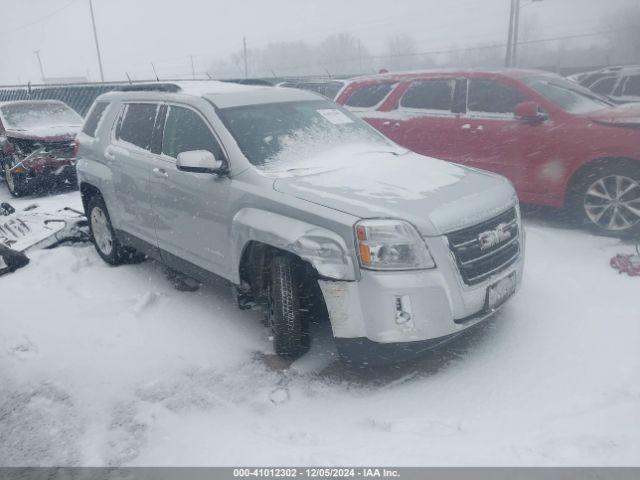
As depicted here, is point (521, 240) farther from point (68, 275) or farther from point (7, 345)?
point (68, 275)

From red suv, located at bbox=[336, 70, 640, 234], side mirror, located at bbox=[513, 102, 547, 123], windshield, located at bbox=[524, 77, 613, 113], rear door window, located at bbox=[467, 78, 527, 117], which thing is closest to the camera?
red suv, located at bbox=[336, 70, 640, 234]

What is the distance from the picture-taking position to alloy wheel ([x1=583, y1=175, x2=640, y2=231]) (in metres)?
5.37

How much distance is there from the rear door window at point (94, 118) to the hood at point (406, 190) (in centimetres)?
292

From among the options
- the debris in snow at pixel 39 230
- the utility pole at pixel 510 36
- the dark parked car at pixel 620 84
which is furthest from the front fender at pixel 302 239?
the utility pole at pixel 510 36

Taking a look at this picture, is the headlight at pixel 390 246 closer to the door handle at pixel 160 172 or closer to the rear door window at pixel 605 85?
the door handle at pixel 160 172

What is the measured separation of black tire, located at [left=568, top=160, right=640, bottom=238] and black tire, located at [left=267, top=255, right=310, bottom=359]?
379 centimetres

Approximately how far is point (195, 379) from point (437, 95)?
4963 mm

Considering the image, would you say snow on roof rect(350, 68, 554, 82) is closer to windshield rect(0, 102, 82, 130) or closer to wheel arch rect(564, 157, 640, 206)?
wheel arch rect(564, 157, 640, 206)

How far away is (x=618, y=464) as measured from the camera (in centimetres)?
249

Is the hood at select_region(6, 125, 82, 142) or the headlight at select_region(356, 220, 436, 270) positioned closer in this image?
the headlight at select_region(356, 220, 436, 270)

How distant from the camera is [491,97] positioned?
6.35 metres

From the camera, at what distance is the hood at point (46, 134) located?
8.96 metres

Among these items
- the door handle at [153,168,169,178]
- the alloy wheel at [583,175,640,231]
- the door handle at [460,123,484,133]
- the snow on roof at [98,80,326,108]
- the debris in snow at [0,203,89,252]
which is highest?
the snow on roof at [98,80,326,108]

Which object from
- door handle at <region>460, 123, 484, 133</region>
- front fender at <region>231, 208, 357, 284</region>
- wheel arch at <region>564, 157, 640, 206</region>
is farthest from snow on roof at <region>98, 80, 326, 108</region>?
wheel arch at <region>564, 157, 640, 206</region>
